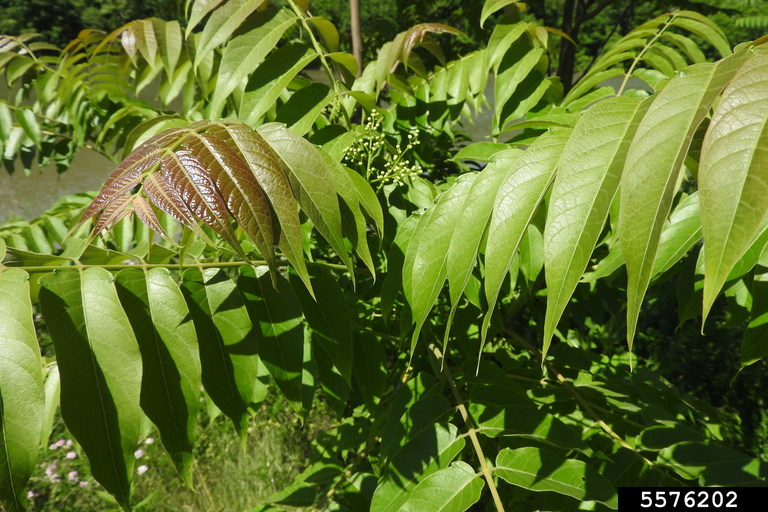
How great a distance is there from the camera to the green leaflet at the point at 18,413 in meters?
0.72

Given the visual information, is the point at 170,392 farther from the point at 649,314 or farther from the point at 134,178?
the point at 649,314

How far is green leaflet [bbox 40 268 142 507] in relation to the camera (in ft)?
2.58

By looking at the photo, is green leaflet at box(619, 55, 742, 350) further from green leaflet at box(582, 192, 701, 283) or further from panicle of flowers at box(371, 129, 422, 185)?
panicle of flowers at box(371, 129, 422, 185)

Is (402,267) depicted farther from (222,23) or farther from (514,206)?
(222,23)

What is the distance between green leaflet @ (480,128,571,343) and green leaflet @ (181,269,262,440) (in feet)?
1.60

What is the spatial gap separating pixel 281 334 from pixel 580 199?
639 millimetres

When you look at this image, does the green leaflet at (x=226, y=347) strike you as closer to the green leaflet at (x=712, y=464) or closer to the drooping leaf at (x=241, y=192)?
the drooping leaf at (x=241, y=192)

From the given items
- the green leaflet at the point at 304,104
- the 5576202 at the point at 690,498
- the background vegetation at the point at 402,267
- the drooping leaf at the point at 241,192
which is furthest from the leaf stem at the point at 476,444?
the green leaflet at the point at 304,104

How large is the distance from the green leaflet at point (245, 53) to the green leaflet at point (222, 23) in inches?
1.3

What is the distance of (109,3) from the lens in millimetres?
24656

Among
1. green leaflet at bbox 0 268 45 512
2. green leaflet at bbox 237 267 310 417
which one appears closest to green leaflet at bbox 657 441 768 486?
green leaflet at bbox 237 267 310 417

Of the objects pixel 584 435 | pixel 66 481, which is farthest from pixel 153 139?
pixel 66 481

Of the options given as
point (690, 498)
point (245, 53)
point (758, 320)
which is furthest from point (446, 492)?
point (245, 53)

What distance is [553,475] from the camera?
3.22ft
